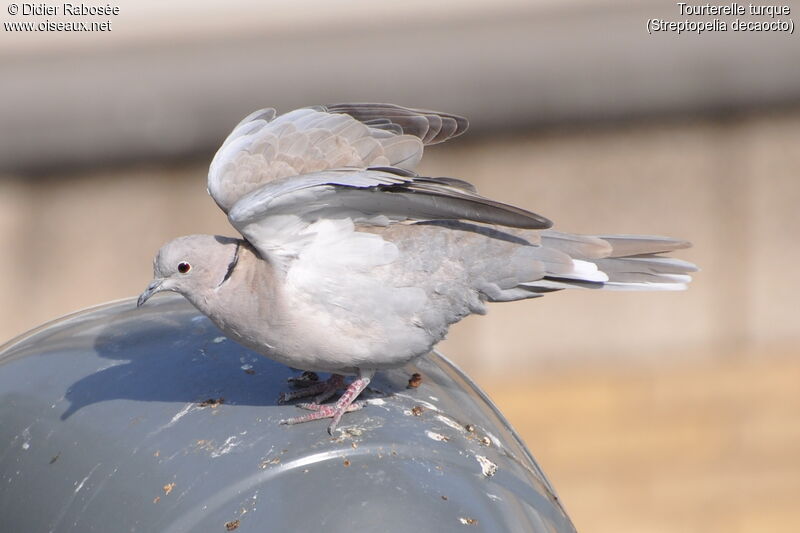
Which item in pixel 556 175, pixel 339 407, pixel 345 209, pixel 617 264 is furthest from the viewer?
A: pixel 556 175

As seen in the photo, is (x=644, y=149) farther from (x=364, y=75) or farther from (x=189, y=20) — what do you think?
(x=189, y=20)

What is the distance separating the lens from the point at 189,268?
2533mm

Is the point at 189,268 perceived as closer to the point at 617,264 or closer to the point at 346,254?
the point at 346,254

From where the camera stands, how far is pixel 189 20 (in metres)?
4.97

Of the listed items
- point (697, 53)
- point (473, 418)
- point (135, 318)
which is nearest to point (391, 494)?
point (473, 418)

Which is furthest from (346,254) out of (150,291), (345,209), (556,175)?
(556,175)

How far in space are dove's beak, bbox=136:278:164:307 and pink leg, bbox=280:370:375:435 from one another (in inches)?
19.1

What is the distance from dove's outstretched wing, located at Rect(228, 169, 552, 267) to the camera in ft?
7.35

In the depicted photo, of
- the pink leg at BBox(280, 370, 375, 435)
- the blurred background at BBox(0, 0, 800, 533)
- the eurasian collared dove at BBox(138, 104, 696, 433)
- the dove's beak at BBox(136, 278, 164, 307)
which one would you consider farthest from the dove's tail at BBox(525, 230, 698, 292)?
the blurred background at BBox(0, 0, 800, 533)

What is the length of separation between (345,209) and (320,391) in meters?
0.40

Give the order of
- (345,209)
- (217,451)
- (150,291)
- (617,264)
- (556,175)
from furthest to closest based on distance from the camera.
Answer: (556,175)
(617,264)
(150,291)
(345,209)
(217,451)

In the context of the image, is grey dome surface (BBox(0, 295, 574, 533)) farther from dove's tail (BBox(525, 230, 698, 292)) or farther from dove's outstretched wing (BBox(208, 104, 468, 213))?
dove's tail (BBox(525, 230, 698, 292))

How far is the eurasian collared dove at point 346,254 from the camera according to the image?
2.32 metres

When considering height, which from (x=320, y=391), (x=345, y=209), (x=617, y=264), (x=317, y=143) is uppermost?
(x=317, y=143)
